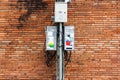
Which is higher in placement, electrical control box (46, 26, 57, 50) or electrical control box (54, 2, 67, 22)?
electrical control box (54, 2, 67, 22)

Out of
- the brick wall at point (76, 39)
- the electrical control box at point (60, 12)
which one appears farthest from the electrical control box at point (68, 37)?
the brick wall at point (76, 39)

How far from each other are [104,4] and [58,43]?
5.27 feet

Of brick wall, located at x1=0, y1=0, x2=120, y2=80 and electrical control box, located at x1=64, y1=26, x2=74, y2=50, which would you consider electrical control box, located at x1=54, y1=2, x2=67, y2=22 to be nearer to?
electrical control box, located at x1=64, y1=26, x2=74, y2=50

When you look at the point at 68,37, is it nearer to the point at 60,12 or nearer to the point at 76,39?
the point at 76,39

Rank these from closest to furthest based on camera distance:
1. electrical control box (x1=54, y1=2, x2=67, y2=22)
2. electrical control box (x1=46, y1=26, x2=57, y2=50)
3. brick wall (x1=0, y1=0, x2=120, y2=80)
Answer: electrical control box (x1=54, y1=2, x2=67, y2=22), electrical control box (x1=46, y1=26, x2=57, y2=50), brick wall (x1=0, y1=0, x2=120, y2=80)

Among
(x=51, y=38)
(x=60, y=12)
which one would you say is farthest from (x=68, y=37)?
(x=60, y=12)

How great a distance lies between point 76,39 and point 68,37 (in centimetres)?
49

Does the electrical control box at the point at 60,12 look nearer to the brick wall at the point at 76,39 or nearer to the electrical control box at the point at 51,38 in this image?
the electrical control box at the point at 51,38

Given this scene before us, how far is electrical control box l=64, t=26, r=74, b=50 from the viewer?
8000mm

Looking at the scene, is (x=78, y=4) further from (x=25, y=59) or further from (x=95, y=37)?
(x=25, y=59)

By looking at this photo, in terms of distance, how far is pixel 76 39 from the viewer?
8461 millimetres

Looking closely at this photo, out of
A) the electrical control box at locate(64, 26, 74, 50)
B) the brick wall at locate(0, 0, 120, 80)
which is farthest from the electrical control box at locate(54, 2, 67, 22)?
the brick wall at locate(0, 0, 120, 80)

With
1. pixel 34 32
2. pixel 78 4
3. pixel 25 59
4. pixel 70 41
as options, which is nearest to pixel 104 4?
pixel 78 4

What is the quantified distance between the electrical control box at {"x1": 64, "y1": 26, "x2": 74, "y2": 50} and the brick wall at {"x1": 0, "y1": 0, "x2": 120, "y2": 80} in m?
0.44
